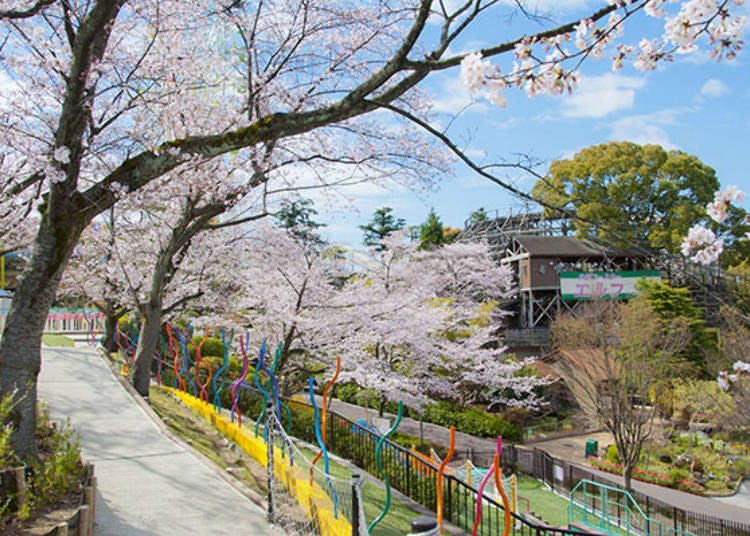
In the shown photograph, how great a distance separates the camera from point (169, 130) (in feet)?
33.5

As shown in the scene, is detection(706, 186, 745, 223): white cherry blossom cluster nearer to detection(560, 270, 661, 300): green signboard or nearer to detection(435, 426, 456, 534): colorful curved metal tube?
detection(435, 426, 456, 534): colorful curved metal tube

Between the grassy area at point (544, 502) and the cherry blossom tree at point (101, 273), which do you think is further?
the cherry blossom tree at point (101, 273)

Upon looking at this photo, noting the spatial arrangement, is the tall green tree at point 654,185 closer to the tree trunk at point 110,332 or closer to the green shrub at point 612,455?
the green shrub at point 612,455

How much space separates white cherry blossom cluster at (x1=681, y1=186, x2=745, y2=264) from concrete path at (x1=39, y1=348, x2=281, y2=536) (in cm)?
435

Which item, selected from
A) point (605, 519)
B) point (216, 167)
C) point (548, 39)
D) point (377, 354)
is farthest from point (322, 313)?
point (548, 39)

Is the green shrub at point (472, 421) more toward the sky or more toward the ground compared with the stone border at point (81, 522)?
more toward the ground

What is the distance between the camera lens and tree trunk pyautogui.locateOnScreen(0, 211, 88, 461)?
17.2 feet

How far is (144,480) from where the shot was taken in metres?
6.55

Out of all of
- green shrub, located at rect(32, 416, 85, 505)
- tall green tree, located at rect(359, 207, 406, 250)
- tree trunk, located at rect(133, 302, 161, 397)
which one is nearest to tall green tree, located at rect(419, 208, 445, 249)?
tall green tree, located at rect(359, 207, 406, 250)

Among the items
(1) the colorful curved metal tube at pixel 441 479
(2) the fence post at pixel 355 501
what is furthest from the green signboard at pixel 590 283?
(2) the fence post at pixel 355 501

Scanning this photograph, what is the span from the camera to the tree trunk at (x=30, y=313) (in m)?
5.25

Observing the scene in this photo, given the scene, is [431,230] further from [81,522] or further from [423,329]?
[81,522]

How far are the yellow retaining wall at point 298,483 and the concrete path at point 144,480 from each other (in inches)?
17.1

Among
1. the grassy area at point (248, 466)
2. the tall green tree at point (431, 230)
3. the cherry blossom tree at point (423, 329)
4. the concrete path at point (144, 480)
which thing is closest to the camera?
the concrete path at point (144, 480)
